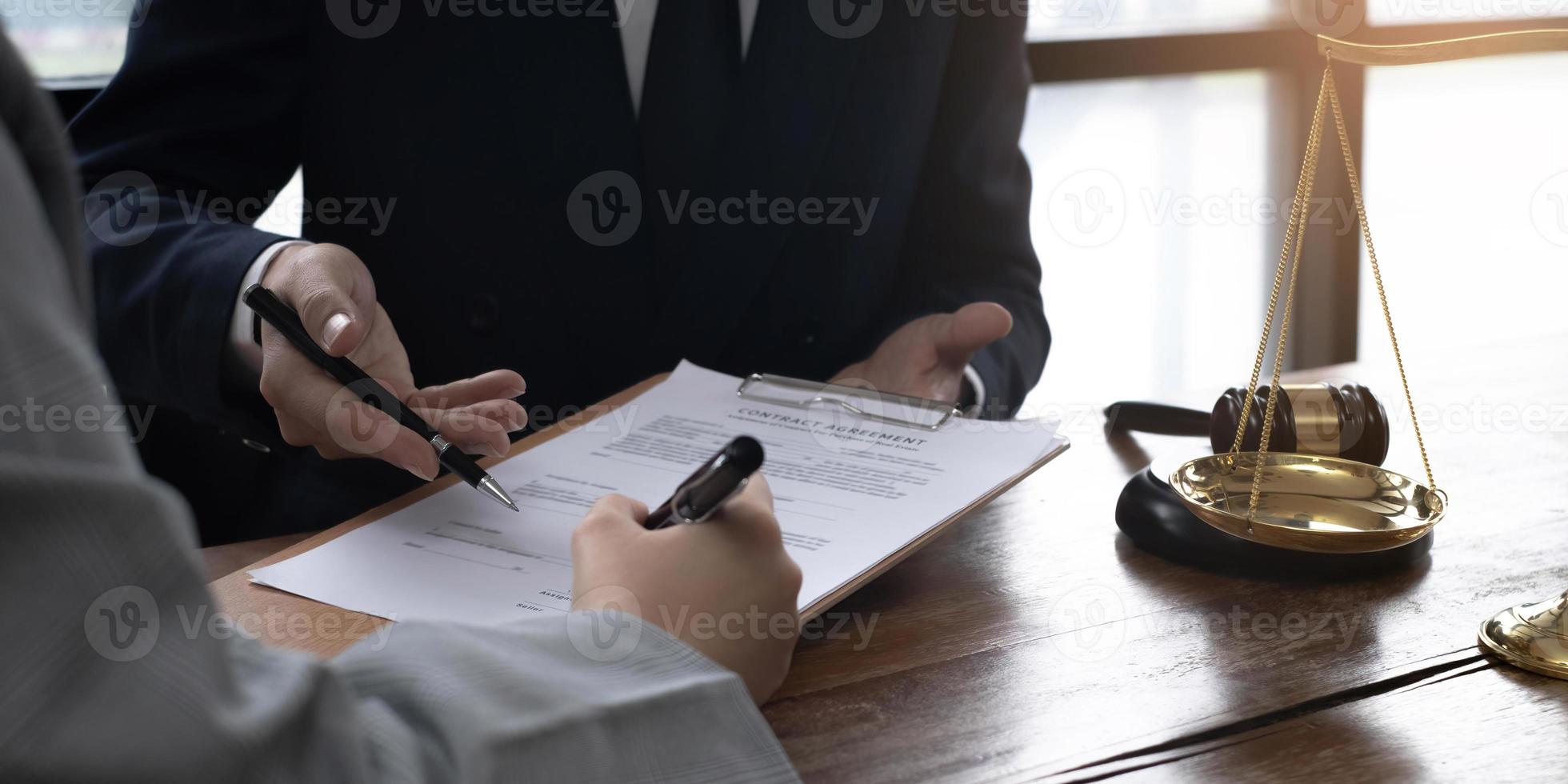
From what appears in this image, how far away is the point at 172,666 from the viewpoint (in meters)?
0.37

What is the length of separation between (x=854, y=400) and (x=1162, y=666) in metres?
0.38

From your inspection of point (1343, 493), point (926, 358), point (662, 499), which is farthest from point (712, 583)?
point (926, 358)

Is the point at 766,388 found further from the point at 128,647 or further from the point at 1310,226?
the point at 1310,226

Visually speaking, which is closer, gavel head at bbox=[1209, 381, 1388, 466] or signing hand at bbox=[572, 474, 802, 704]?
signing hand at bbox=[572, 474, 802, 704]

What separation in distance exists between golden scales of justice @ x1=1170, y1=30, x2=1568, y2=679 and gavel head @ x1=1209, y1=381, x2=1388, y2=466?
0.07ft

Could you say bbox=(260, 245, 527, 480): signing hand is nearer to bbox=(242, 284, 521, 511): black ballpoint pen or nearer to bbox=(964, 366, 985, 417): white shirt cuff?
bbox=(242, 284, 521, 511): black ballpoint pen

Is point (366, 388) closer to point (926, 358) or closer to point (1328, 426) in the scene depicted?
point (926, 358)

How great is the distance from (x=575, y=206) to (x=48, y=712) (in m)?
0.94

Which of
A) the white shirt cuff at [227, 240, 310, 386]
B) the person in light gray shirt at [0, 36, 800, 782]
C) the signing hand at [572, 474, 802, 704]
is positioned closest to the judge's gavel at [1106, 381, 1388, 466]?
the signing hand at [572, 474, 802, 704]

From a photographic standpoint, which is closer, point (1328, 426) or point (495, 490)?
point (495, 490)

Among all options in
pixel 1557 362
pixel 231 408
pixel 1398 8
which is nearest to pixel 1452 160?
pixel 1398 8

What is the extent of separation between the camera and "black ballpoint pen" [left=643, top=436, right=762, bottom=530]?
0.57 meters

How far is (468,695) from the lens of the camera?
0.45 meters

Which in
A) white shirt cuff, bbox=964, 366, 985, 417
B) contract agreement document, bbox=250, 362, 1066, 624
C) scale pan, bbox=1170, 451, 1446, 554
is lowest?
white shirt cuff, bbox=964, 366, 985, 417
